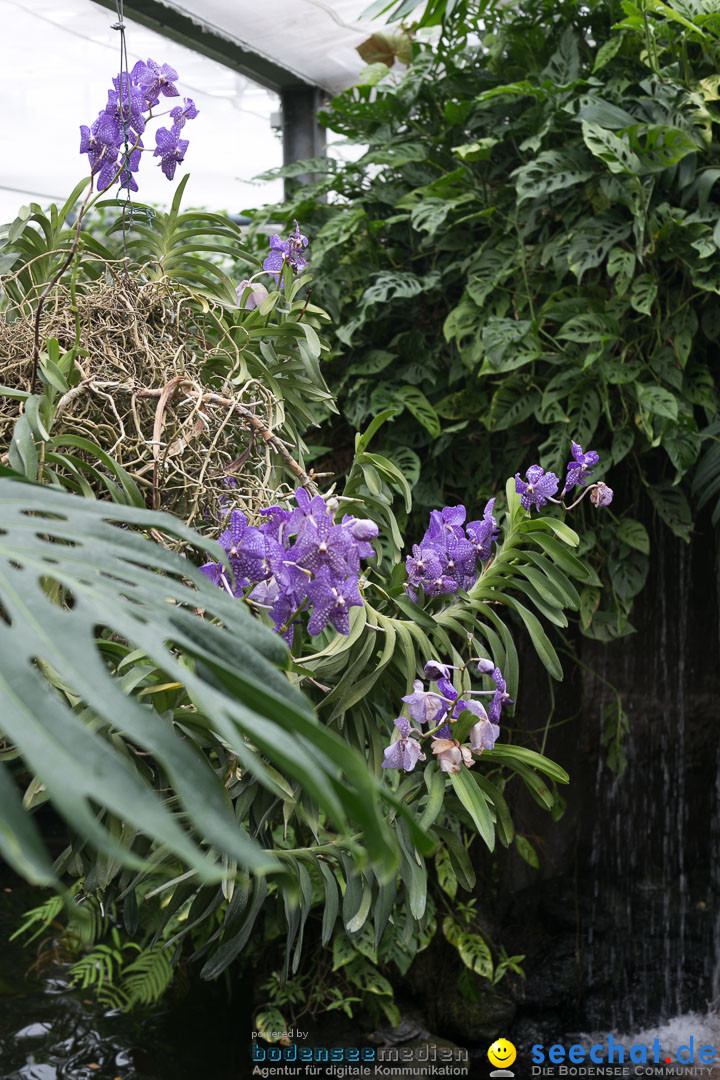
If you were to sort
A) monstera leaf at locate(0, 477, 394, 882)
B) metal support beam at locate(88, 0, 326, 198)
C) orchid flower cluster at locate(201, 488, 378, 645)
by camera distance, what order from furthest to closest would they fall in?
metal support beam at locate(88, 0, 326, 198) → orchid flower cluster at locate(201, 488, 378, 645) → monstera leaf at locate(0, 477, 394, 882)

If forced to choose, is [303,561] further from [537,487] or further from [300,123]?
[300,123]

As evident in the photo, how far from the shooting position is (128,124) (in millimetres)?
950

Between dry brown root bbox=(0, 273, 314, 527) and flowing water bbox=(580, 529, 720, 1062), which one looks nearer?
dry brown root bbox=(0, 273, 314, 527)

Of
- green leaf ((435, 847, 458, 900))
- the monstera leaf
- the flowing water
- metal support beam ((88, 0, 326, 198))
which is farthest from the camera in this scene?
metal support beam ((88, 0, 326, 198))

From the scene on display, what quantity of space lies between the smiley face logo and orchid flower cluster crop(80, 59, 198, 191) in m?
2.07

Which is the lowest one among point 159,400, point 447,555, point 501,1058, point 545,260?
point 501,1058

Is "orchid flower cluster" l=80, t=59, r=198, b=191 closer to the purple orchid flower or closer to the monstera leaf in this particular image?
the purple orchid flower

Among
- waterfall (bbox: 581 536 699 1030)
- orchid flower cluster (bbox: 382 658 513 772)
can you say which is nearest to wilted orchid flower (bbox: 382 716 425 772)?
orchid flower cluster (bbox: 382 658 513 772)

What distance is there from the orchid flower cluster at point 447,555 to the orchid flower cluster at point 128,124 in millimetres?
505

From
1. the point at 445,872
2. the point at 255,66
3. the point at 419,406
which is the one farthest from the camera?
the point at 255,66

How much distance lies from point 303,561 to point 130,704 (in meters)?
0.33

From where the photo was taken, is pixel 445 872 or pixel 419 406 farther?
pixel 445 872

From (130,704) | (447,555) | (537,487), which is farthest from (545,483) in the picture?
(130,704)

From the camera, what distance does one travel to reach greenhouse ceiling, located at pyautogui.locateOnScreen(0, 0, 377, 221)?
2475 mm
